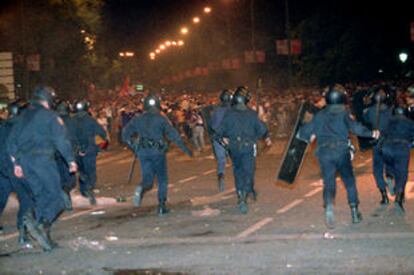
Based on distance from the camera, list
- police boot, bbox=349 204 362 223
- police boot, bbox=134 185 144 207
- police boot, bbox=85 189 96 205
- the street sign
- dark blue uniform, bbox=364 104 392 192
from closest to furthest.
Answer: police boot, bbox=349 204 362 223 < dark blue uniform, bbox=364 104 392 192 < police boot, bbox=134 185 144 207 < police boot, bbox=85 189 96 205 < the street sign

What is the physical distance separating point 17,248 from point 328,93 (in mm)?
4059

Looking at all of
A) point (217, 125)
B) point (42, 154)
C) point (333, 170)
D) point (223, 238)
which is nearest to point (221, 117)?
point (217, 125)

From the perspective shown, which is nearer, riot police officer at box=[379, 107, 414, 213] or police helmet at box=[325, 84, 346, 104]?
police helmet at box=[325, 84, 346, 104]

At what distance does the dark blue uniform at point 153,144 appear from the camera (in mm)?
11414

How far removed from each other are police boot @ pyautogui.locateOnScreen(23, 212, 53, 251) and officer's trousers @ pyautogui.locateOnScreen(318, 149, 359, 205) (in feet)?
10.8

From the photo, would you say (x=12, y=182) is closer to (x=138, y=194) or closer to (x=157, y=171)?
(x=157, y=171)

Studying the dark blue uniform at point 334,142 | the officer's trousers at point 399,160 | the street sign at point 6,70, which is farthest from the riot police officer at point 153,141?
the street sign at point 6,70

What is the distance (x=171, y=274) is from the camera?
24.3 feet

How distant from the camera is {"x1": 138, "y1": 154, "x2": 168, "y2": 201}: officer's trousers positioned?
11.4 m

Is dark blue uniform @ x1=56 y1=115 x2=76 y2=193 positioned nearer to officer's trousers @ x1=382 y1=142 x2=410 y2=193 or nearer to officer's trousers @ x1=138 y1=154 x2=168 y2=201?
officer's trousers @ x1=138 y1=154 x2=168 y2=201

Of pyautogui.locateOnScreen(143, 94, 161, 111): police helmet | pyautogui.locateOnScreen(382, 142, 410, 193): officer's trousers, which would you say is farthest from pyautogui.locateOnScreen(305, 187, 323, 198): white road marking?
pyautogui.locateOnScreen(143, 94, 161, 111): police helmet

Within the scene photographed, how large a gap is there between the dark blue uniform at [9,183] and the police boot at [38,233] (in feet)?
2.71

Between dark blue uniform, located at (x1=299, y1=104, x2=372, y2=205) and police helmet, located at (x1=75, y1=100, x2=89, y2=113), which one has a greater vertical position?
police helmet, located at (x1=75, y1=100, x2=89, y2=113)

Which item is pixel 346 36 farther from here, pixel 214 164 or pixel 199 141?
pixel 214 164
